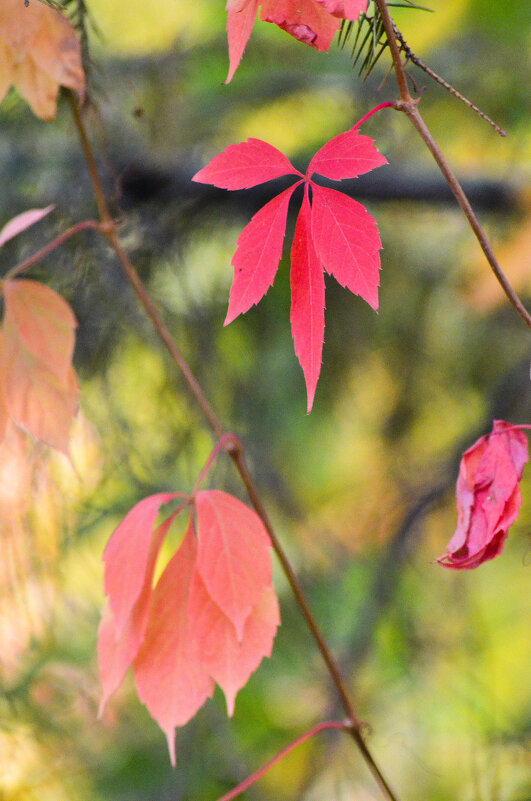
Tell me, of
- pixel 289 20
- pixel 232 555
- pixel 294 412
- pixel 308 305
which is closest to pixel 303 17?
pixel 289 20

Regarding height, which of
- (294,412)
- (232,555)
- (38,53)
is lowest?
(294,412)

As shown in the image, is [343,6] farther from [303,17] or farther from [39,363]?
[39,363]

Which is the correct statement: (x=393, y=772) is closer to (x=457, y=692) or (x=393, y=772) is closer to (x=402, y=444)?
(x=457, y=692)

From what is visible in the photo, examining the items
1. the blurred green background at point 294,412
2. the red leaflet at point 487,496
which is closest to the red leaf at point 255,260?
the red leaflet at point 487,496

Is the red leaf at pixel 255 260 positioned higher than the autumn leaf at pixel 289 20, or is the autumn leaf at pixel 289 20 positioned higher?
the autumn leaf at pixel 289 20

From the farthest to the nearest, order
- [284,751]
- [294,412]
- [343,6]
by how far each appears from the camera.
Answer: [294,412]
[284,751]
[343,6]

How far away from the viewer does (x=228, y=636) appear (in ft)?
0.94

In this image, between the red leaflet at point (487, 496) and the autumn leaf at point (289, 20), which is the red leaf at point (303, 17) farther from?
the red leaflet at point (487, 496)

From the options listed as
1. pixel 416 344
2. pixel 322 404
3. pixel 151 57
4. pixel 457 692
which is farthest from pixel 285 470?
pixel 151 57

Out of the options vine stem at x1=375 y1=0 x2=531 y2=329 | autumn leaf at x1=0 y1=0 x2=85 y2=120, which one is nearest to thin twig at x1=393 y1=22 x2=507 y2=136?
vine stem at x1=375 y1=0 x2=531 y2=329

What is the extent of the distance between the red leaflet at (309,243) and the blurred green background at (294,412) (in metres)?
0.28

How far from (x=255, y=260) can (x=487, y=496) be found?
5.0 inches

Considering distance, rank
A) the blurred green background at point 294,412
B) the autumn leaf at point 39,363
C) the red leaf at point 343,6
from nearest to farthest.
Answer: the red leaf at point 343,6 → the autumn leaf at point 39,363 → the blurred green background at point 294,412

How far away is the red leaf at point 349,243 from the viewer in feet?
0.79
